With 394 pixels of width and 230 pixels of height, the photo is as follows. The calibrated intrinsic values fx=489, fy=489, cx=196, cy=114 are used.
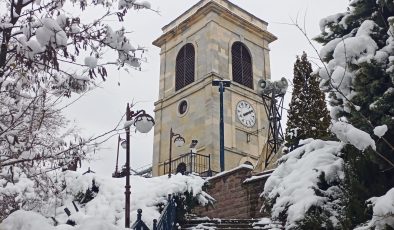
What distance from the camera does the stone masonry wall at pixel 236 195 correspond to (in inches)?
534

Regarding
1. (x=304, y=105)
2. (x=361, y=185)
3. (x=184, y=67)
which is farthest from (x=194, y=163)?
(x=361, y=185)

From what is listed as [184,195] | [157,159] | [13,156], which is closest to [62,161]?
[13,156]

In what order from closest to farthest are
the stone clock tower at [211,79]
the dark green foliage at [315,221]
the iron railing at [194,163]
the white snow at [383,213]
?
the white snow at [383,213] < the dark green foliage at [315,221] < the iron railing at [194,163] < the stone clock tower at [211,79]

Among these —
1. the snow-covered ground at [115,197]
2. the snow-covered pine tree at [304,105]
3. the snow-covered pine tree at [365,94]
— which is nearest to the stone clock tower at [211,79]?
the snow-covered pine tree at [304,105]

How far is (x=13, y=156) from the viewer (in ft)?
17.7

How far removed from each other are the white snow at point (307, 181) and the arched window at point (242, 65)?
2038 centimetres

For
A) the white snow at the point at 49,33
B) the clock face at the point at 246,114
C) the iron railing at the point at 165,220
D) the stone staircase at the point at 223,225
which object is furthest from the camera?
the clock face at the point at 246,114

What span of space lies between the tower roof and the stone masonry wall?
15.5 metres

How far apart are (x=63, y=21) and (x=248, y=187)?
1015 centimetres

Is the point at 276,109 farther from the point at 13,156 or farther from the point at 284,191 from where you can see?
the point at 13,156

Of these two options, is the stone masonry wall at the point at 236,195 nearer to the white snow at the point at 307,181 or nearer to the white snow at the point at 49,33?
the white snow at the point at 307,181

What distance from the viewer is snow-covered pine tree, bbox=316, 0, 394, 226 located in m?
6.57

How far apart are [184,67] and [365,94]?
22439 mm

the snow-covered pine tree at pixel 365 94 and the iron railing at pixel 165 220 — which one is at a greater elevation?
the snow-covered pine tree at pixel 365 94
